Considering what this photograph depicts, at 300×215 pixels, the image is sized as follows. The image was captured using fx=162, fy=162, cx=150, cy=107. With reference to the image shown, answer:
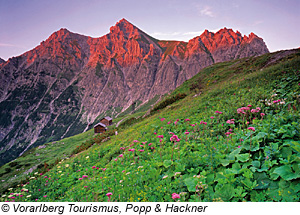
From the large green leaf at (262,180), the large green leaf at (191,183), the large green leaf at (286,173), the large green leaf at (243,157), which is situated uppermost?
the large green leaf at (243,157)

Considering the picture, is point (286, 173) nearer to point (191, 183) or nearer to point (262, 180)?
point (262, 180)

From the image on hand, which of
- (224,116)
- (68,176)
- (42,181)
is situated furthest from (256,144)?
(42,181)

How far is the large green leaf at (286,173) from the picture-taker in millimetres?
3260

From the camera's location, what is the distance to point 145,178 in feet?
17.8

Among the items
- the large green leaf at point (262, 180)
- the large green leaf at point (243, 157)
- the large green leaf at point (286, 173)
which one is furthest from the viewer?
the large green leaf at point (243, 157)

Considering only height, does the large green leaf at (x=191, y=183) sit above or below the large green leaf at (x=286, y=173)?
below

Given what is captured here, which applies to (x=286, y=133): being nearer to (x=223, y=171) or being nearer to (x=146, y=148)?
(x=223, y=171)

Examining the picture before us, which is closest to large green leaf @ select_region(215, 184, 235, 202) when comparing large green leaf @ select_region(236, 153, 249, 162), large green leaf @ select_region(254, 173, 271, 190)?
large green leaf @ select_region(254, 173, 271, 190)

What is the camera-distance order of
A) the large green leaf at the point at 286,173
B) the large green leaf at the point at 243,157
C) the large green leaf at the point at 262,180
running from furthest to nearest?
the large green leaf at the point at 243,157
the large green leaf at the point at 262,180
the large green leaf at the point at 286,173

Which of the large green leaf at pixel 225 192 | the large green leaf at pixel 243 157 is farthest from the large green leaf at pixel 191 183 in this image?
the large green leaf at pixel 243 157

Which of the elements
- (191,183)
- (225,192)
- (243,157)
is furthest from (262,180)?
(191,183)

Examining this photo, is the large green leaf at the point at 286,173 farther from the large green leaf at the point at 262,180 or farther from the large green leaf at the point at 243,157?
the large green leaf at the point at 243,157

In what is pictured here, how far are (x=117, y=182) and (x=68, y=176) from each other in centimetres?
630

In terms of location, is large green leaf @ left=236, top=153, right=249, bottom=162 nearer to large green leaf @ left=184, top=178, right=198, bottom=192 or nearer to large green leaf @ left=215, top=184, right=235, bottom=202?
large green leaf @ left=215, top=184, right=235, bottom=202
